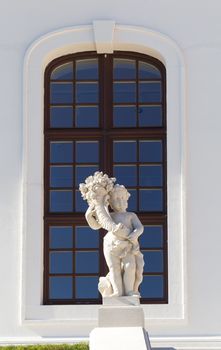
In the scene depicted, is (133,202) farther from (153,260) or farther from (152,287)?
(152,287)

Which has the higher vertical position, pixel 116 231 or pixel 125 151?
pixel 125 151

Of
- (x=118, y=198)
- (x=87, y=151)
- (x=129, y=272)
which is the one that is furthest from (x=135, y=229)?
(x=87, y=151)

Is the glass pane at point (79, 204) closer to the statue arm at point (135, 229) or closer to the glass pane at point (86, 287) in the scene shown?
the glass pane at point (86, 287)

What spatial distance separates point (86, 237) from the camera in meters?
19.7

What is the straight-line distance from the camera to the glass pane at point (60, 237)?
19.6m

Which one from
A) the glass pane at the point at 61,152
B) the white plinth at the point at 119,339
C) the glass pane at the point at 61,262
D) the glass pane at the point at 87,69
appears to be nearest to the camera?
the white plinth at the point at 119,339

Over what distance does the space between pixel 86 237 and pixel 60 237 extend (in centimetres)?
36

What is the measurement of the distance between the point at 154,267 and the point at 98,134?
202cm

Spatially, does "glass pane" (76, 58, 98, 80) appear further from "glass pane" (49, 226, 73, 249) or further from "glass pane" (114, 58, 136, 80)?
"glass pane" (49, 226, 73, 249)

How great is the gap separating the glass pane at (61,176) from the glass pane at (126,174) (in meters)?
0.64

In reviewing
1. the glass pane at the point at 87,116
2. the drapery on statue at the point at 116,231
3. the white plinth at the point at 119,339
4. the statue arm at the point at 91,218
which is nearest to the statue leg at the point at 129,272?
the drapery on statue at the point at 116,231

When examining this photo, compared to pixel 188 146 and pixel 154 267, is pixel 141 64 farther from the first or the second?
pixel 154 267

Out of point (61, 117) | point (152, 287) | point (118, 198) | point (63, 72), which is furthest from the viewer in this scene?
point (63, 72)

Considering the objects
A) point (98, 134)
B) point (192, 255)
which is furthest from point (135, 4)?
point (192, 255)
